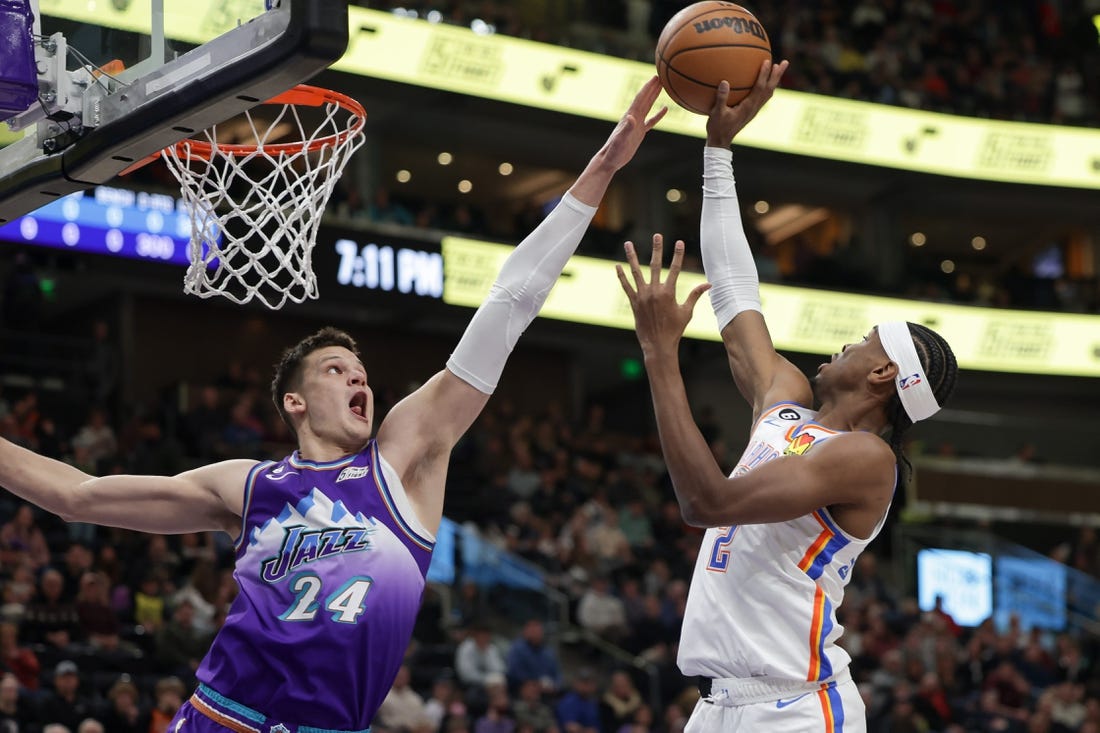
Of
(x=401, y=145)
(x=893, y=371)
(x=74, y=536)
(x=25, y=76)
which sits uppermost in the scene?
(x=401, y=145)

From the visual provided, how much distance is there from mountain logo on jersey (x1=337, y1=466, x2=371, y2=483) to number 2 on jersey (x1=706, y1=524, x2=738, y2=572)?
1.15m

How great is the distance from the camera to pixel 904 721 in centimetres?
1399

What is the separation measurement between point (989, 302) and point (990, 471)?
316cm

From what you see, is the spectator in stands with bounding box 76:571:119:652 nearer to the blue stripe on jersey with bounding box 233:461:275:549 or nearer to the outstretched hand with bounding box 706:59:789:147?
the blue stripe on jersey with bounding box 233:461:275:549

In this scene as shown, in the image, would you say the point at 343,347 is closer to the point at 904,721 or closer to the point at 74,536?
the point at 74,536

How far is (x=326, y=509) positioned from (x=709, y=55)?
200 cm

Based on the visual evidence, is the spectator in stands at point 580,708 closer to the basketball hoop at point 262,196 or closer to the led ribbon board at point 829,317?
the led ribbon board at point 829,317

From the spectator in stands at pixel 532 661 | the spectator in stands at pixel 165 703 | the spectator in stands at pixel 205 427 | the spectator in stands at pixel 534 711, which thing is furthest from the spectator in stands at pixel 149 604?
the spectator in stands at pixel 205 427

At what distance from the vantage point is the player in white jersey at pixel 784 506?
4215 millimetres

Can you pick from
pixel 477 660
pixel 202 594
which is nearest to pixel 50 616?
pixel 202 594

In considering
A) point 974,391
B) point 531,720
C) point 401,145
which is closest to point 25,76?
point 531,720

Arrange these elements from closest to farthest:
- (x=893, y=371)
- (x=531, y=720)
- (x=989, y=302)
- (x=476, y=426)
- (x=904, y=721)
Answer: (x=893, y=371) < (x=531, y=720) < (x=904, y=721) < (x=476, y=426) < (x=989, y=302)

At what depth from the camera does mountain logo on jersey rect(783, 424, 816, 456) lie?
458 cm

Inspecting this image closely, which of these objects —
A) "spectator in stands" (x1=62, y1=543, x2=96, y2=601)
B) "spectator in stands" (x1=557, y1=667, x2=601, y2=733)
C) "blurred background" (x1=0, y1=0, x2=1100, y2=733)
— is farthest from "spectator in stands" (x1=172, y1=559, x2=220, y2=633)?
"spectator in stands" (x1=557, y1=667, x2=601, y2=733)
